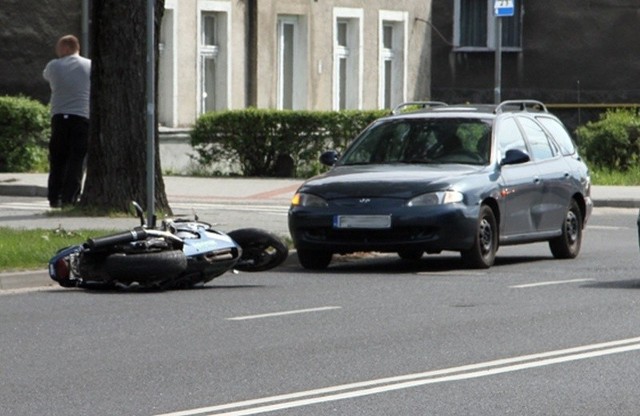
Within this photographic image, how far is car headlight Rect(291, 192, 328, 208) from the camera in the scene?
1723 cm

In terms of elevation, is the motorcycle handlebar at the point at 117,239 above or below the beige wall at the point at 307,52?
below

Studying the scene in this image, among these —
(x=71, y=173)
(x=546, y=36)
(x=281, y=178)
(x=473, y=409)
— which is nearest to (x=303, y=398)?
(x=473, y=409)

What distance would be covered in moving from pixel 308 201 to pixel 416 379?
23.9 feet

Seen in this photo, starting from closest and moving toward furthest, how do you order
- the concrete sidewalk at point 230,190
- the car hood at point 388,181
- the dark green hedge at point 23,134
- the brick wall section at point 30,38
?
the car hood at point 388,181, the concrete sidewalk at point 230,190, the dark green hedge at point 23,134, the brick wall section at point 30,38

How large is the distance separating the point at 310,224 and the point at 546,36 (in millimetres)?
29861

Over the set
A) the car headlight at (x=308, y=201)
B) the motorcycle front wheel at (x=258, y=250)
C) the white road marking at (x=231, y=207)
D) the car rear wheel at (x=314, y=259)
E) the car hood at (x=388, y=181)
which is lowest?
the white road marking at (x=231, y=207)

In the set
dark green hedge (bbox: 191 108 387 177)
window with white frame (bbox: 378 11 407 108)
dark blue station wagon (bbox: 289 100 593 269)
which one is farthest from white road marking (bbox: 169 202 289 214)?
window with white frame (bbox: 378 11 407 108)

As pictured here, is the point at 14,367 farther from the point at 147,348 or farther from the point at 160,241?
the point at 160,241

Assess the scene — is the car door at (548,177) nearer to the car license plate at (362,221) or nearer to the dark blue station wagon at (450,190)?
the dark blue station wagon at (450,190)

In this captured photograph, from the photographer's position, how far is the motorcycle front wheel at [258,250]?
631 inches

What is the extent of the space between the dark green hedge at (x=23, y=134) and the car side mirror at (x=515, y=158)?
12.8 metres

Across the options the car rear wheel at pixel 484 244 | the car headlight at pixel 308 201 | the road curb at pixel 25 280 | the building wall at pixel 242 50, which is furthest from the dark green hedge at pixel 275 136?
the road curb at pixel 25 280

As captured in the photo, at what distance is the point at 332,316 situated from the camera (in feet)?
43.8

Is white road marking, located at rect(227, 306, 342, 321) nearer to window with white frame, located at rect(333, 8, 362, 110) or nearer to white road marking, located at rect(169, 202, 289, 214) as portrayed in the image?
white road marking, located at rect(169, 202, 289, 214)
